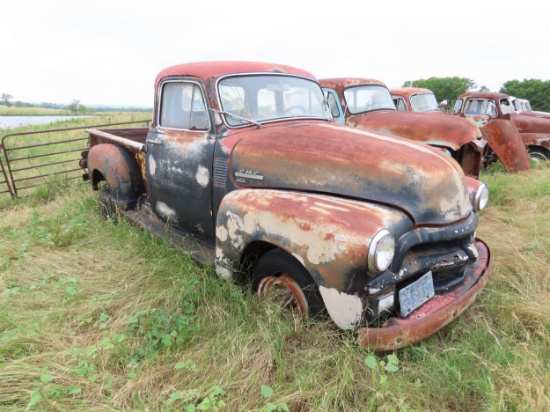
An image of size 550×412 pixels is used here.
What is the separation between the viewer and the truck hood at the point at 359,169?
2.16m

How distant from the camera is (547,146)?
740 centimetres

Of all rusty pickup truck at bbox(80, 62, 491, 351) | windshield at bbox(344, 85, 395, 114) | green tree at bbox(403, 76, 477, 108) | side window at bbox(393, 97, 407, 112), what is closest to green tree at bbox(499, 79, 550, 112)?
green tree at bbox(403, 76, 477, 108)

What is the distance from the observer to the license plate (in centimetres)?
209

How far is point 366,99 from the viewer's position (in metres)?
6.37

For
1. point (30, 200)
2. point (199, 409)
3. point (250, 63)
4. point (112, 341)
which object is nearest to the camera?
point (199, 409)

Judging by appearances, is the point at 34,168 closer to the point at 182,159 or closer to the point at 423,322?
the point at 182,159

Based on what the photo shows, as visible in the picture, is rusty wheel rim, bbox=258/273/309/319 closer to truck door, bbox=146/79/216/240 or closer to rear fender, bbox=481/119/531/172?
truck door, bbox=146/79/216/240

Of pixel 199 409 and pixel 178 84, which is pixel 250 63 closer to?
pixel 178 84

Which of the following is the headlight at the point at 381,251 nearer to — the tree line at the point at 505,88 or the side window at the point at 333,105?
the side window at the point at 333,105

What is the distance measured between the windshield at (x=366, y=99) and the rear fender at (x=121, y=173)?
379 centimetres

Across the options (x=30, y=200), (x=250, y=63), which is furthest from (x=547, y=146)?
(x=30, y=200)

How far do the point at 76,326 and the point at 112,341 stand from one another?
0.39 meters

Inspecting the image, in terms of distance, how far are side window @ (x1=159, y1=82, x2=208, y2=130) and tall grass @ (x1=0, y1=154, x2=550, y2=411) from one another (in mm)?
1136

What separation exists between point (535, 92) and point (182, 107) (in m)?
20.5
